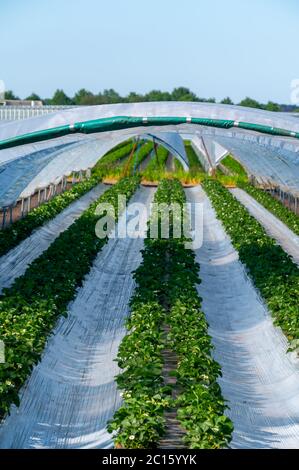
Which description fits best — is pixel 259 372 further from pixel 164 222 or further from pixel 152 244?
pixel 164 222

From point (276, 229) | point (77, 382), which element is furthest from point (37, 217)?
point (77, 382)

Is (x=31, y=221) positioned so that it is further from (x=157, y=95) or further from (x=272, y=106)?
(x=157, y=95)

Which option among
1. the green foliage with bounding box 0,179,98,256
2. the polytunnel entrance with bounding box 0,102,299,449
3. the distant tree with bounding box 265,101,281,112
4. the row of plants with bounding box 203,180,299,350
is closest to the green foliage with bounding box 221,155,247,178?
the green foliage with bounding box 0,179,98,256

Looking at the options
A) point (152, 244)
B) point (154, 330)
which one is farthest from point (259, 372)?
point (152, 244)

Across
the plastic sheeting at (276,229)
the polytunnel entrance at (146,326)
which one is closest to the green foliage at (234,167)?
the plastic sheeting at (276,229)

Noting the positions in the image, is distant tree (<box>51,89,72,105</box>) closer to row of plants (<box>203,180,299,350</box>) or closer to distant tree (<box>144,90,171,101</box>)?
distant tree (<box>144,90,171,101</box>)

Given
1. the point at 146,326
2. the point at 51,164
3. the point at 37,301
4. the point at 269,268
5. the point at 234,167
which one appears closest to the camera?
the point at 146,326
